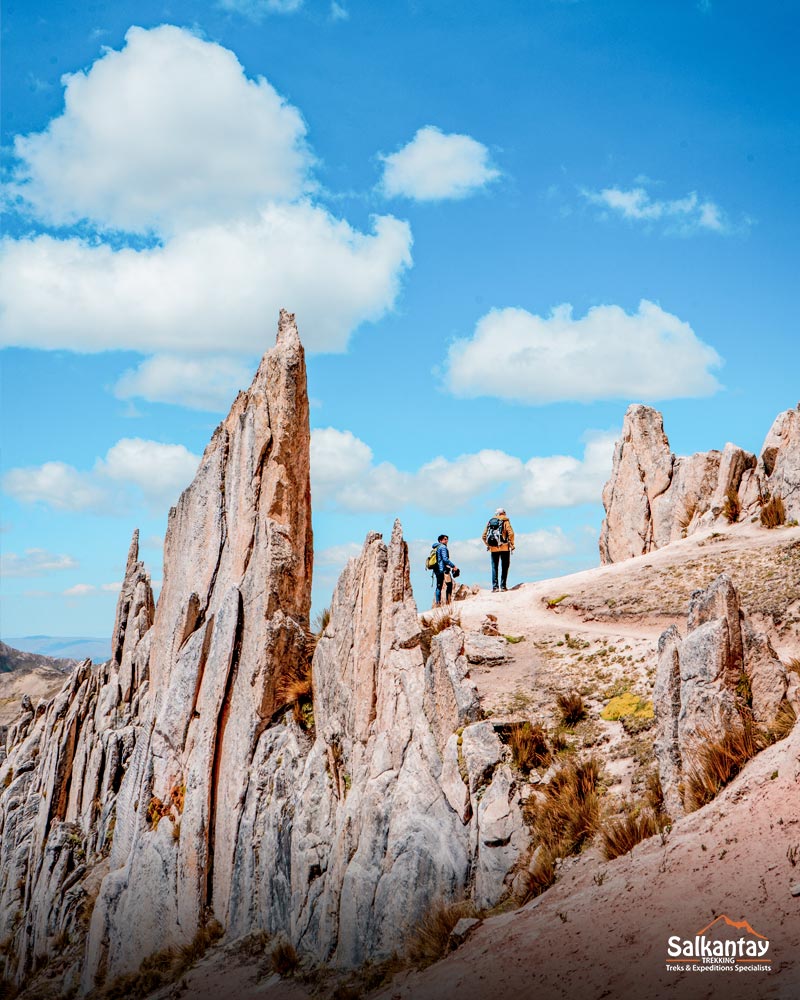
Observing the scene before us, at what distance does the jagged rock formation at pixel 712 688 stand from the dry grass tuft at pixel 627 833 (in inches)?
16.4

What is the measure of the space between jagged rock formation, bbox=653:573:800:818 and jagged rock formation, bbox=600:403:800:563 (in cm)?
1551

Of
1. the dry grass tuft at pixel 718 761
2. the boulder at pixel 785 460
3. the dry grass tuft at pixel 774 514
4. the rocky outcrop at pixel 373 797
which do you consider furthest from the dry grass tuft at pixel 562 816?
the boulder at pixel 785 460

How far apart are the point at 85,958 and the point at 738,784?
709 inches

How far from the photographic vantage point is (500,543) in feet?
98.5

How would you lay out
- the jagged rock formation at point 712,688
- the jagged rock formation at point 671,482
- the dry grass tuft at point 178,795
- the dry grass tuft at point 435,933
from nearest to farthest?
the jagged rock formation at point 712,688 → the dry grass tuft at point 435,933 → the dry grass tuft at point 178,795 → the jagged rock formation at point 671,482

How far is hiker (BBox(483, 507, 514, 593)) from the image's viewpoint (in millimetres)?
29797

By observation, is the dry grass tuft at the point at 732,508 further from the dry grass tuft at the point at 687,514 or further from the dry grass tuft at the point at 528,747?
the dry grass tuft at the point at 528,747

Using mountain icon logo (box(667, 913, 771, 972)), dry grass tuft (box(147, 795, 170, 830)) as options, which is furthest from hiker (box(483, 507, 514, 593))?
mountain icon logo (box(667, 913, 771, 972))

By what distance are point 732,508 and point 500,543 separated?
8.60 metres

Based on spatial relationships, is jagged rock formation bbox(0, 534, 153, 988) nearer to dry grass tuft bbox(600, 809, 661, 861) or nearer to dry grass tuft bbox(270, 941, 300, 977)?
dry grass tuft bbox(270, 941, 300, 977)

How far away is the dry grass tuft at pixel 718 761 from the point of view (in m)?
12.2

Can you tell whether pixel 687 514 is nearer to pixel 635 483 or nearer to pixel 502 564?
pixel 635 483

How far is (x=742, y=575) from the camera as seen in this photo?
72.2 ft

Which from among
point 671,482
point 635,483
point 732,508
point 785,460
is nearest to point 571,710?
point 785,460
